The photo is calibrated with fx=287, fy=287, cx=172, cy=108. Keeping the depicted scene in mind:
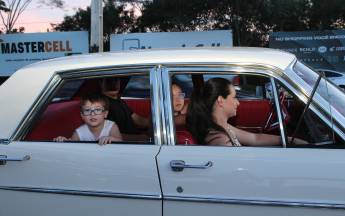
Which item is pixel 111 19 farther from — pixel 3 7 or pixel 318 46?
pixel 318 46

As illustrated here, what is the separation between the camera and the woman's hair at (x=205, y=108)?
1.98m

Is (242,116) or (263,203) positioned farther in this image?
(242,116)

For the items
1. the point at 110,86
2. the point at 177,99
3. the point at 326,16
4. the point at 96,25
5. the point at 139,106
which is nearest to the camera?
the point at 177,99

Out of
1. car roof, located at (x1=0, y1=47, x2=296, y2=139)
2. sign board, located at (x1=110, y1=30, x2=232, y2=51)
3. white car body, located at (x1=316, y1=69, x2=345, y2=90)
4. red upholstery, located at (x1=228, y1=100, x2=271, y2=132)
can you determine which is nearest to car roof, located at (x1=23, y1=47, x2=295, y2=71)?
car roof, located at (x1=0, y1=47, x2=296, y2=139)

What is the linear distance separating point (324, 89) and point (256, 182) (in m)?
0.70

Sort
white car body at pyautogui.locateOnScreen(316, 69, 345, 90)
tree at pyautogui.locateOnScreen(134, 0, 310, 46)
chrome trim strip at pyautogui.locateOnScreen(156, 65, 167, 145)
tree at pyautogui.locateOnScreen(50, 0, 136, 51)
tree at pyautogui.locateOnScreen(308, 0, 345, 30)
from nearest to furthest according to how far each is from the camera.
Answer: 1. chrome trim strip at pyautogui.locateOnScreen(156, 65, 167, 145)
2. white car body at pyautogui.locateOnScreen(316, 69, 345, 90)
3. tree at pyautogui.locateOnScreen(134, 0, 310, 46)
4. tree at pyautogui.locateOnScreen(308, 0, 345, 30)
5. tree at pyautogui.locateOnScreen(50, 0, 136, 51)

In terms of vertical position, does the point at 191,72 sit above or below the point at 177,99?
above

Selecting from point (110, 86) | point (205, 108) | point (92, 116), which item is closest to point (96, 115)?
point (92, 116)

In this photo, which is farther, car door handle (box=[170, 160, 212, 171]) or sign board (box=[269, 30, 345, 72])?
sign board (box=[269, 30, 345, 72])

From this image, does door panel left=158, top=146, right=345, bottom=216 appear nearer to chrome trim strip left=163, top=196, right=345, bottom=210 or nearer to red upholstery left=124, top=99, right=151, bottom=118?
chrome trim strip left=163, top=196, right=345, bottom=210

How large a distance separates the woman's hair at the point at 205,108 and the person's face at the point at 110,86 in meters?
1.23

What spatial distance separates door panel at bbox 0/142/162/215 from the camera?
1.59 m

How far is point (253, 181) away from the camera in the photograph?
1.50 meters

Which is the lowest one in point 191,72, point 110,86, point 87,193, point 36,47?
point 87,193
